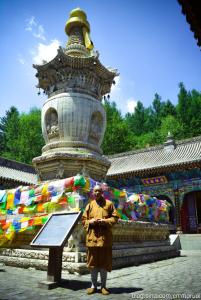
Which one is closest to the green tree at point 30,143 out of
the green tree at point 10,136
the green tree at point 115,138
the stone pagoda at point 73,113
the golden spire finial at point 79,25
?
the green tree at point 10,136

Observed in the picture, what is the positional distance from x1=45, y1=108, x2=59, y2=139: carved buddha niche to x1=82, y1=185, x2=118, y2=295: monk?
4944 mm

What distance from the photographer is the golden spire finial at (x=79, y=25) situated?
35.2ft

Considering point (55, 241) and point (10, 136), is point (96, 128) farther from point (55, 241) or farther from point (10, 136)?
point (10, 136)

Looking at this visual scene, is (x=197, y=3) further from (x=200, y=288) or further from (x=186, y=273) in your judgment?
(x=186, y=273)

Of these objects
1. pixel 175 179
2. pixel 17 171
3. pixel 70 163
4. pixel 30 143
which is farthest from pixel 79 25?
pixel 30 143

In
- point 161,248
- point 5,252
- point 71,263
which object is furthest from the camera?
point 161,248

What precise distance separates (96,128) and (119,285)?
5862 mm

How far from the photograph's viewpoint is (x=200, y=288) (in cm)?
389

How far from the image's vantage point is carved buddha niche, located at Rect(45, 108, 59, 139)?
8.96 meters

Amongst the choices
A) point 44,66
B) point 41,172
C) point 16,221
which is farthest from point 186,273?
point 44,66

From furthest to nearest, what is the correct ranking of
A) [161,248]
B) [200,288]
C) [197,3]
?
[161,248] → [200,288] → [197,3]

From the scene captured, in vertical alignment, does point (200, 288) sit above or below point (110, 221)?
below

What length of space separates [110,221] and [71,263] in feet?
5.09

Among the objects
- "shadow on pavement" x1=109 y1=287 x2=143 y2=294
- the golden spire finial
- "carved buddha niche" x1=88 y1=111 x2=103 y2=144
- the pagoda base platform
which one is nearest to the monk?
"shadow on pavement" x1=109 y1=287 x2=143 y2=294
